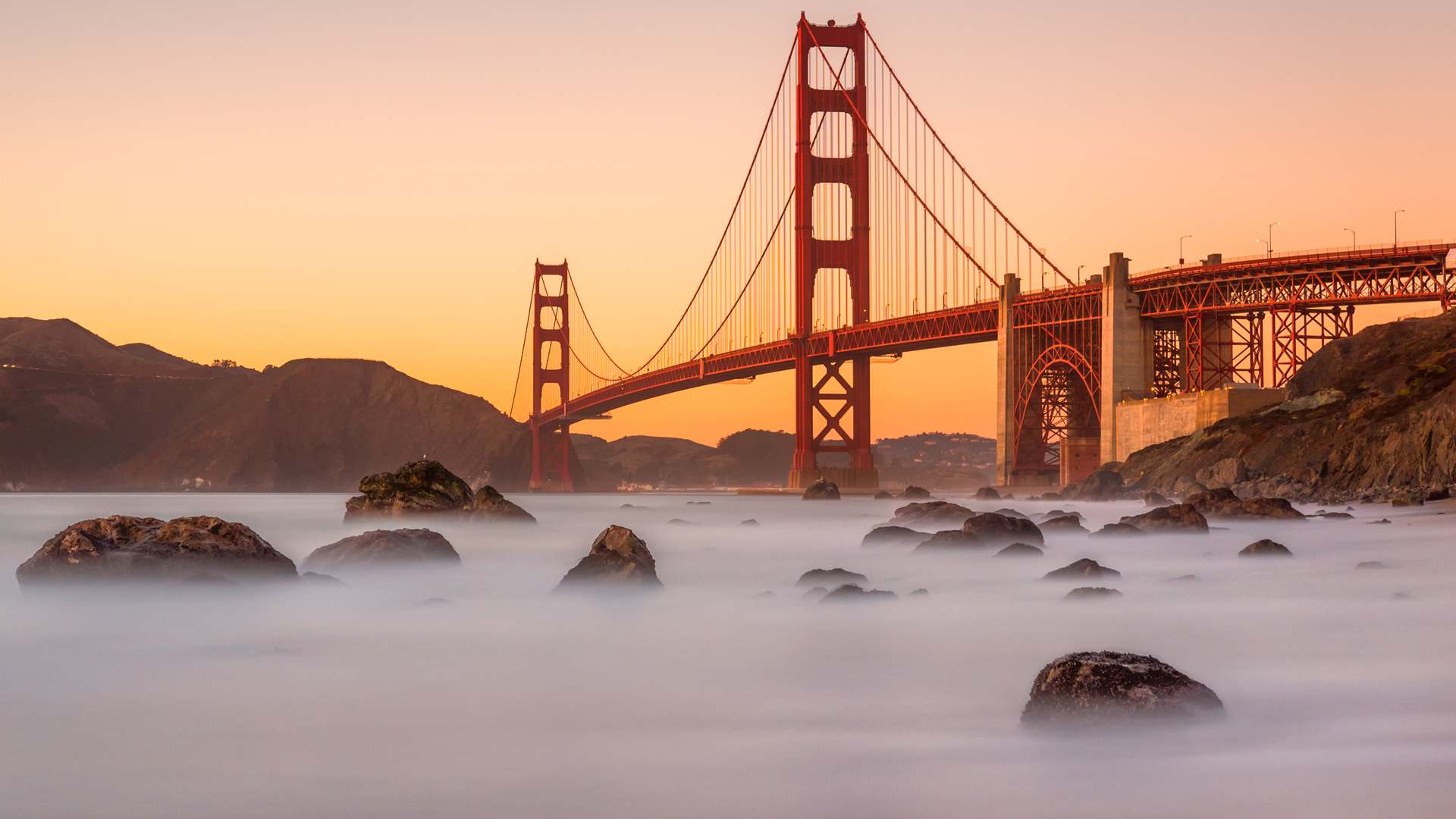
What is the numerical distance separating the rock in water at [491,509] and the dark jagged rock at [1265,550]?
14639mm

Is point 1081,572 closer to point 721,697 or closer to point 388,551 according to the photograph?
point 721,697

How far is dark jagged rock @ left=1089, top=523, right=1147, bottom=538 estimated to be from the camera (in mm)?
23156

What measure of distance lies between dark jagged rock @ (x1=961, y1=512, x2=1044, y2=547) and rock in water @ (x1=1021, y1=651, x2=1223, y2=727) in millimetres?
13843

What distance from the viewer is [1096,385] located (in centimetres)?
5178

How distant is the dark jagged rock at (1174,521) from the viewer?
23.2 metres

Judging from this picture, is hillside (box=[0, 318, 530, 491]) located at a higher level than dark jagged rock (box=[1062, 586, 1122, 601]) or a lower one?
higher

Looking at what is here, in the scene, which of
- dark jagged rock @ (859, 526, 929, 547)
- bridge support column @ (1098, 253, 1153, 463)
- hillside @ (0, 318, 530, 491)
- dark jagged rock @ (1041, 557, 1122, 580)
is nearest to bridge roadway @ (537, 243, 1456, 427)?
bridge support column @ (1098, 253, 1153, 463)

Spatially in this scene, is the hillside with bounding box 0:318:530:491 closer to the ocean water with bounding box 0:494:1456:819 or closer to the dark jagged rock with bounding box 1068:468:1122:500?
the dark jagged rock with bounding box 1068:468:1122:500

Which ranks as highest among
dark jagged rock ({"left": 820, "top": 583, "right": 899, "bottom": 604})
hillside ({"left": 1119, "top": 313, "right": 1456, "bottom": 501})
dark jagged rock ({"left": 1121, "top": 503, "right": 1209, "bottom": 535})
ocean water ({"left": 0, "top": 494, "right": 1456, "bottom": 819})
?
hillside ({"left": 1119, "top": 313, "right": 1456, "bottom": 501})

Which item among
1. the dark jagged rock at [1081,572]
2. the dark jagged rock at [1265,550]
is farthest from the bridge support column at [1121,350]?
the dark jagged rock at [1081,572]

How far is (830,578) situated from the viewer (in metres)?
17.3

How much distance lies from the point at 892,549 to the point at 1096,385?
30.0 meters

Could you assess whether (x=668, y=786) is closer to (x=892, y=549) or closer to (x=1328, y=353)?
(x=892, y=549)

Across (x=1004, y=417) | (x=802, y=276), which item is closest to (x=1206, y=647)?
(x=1004, y=417)
